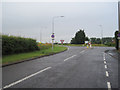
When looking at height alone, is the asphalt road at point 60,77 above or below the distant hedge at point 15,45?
below

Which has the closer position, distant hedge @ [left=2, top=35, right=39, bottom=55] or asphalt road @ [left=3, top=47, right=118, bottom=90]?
asphalt road @ [left=3, top=47, right=118, bottom=90]

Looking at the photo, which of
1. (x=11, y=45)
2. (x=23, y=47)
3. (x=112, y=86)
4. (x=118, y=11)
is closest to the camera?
(x=112, y=86)

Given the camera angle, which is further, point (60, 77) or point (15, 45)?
point (15, 45)

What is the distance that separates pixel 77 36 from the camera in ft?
321

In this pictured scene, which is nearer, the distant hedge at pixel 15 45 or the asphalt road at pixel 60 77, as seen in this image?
the asphalt road at pixel 60 77

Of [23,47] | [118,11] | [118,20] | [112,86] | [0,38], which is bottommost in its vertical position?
[112,86]

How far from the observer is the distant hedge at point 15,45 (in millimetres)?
13469

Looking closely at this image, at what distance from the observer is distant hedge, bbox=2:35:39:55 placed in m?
13.5

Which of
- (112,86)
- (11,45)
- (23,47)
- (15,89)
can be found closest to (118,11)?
(23,47)

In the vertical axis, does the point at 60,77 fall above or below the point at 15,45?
below

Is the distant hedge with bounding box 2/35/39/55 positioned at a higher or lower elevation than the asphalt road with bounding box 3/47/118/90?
higher

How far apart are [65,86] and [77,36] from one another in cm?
9469

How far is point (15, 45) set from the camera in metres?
15.5

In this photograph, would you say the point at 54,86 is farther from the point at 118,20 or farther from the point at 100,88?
the point at 118,20
